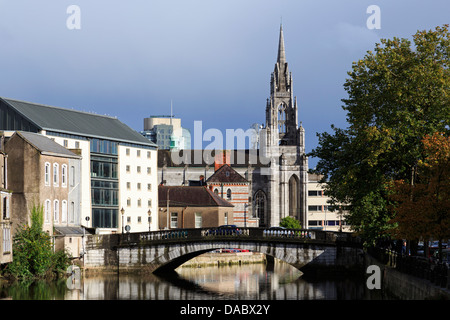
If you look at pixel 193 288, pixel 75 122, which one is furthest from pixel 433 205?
pixel 75 122

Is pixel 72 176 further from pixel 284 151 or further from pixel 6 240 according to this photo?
pixel 284 151

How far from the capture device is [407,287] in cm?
4569

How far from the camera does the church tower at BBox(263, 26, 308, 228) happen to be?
549ft

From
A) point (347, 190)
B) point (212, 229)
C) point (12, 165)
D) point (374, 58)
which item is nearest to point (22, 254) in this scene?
point (12, 165)

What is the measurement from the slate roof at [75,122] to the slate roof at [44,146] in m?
9.48

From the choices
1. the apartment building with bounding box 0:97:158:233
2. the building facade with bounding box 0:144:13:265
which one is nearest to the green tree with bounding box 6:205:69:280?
the building facade with bounding box 0:144:13:265

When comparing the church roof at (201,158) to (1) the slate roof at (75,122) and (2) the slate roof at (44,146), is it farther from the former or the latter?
(2) the slate roof at (44,146)

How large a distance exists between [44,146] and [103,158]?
22.2 meters

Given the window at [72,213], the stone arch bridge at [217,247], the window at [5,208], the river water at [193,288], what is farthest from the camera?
the window at [72,213]

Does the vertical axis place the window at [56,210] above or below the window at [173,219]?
above

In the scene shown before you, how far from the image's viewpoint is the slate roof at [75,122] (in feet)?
282

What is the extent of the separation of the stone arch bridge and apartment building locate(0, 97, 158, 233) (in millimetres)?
8515

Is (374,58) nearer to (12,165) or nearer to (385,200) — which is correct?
(385,200)

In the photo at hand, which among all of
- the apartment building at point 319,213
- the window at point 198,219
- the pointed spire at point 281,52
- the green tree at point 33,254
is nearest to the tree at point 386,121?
the green tree at point 33,254
